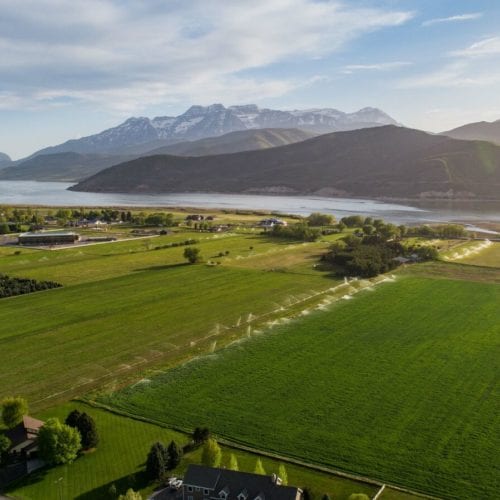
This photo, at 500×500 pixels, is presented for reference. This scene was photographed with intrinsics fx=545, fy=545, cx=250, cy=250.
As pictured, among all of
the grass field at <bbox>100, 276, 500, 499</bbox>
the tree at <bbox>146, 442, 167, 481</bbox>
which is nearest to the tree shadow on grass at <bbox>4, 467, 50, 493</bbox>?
the tree at <bbox>146, 442, 167, 481</bbox>

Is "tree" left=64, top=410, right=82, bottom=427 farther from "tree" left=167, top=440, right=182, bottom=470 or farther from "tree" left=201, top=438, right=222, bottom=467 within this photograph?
"tree" left=201, top=438, right=222, bottom=467

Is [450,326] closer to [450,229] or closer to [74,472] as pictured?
[74,472]

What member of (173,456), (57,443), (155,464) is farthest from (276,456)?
(57,443)

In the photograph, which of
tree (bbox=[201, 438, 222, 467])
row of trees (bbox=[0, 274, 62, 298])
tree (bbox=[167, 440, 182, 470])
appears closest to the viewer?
tree (bbox=[201, 438, 222, 467])

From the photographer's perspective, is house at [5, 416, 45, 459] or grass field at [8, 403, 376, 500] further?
house at [5, 416, 45, 459]

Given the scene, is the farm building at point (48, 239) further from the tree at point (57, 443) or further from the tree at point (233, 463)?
the tree at point (233, 463)

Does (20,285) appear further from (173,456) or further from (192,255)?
(173,456)

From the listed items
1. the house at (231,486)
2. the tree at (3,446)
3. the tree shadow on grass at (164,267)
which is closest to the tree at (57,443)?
the tree at (3,446)
